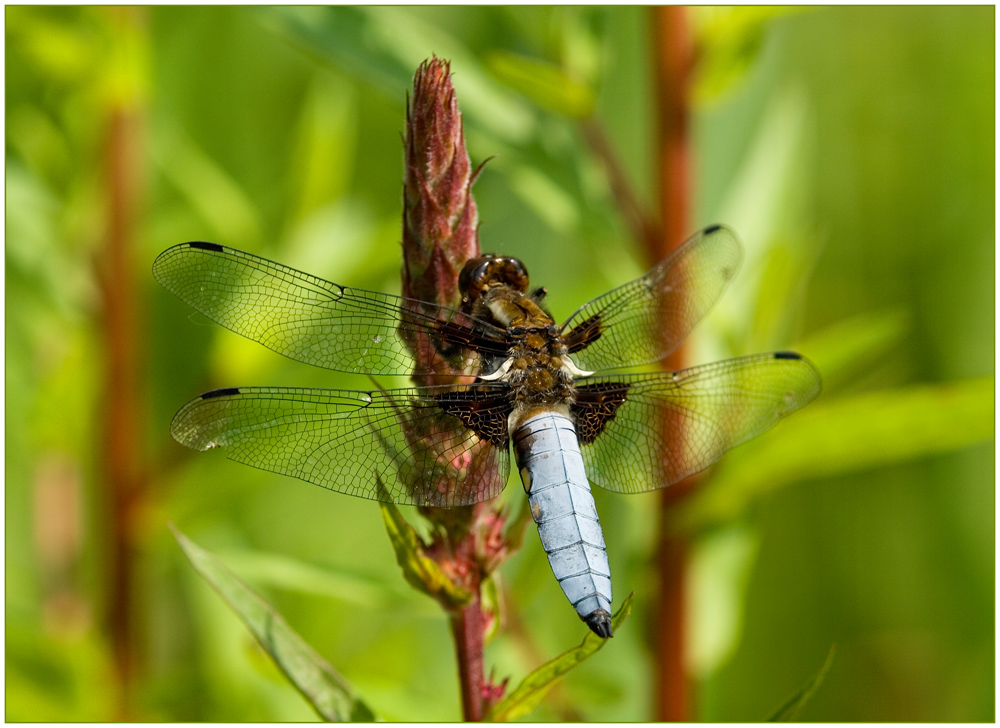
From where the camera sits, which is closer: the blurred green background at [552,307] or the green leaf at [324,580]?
the green leaf at [324,580]

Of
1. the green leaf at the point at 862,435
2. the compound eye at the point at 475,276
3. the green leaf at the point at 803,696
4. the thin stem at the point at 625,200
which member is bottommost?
the green leaf at the point at 803,696

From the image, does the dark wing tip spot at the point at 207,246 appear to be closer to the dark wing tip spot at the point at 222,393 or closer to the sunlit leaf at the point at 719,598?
the dark wing tip spot at the point at 222,393

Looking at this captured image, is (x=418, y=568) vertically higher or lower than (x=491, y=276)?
lower

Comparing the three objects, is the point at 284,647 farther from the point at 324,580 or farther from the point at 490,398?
the point at 490,398

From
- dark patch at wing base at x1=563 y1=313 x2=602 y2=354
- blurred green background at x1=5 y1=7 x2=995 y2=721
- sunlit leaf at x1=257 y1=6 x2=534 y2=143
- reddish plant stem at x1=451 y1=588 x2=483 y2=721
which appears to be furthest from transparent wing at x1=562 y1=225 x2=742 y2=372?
reddish plant stem at x1=451 y1=588 x2=483 y2=721

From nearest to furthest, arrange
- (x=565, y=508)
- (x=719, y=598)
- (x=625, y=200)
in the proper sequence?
(x=565, y=508) → (x=625, y=200) → (x=719, y=598)

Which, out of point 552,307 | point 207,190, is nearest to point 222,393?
point 552,307

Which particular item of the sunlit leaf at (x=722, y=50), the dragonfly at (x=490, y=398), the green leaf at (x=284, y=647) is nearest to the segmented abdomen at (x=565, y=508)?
the dragonfly at (x=490, y=398)

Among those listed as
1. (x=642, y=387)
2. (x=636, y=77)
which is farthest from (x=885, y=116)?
(x=642, y=387)

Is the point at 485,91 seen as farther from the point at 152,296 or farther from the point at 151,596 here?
the point at 151,596
